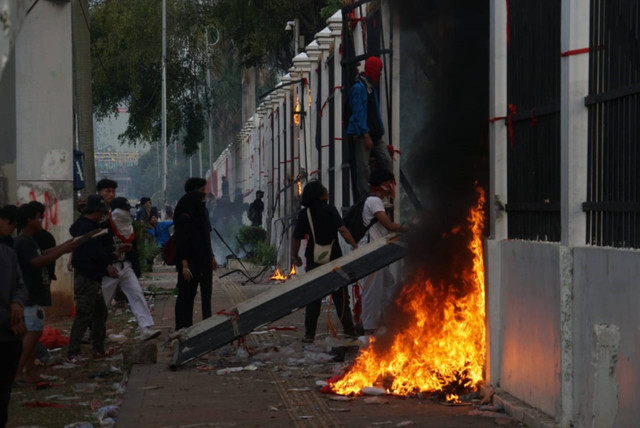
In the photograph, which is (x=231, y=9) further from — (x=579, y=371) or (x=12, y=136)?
(x=579, y=371)

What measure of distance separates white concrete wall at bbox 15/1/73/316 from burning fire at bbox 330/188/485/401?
341 inches

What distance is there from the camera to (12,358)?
22.5 feet

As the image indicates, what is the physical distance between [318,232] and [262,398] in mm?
3679

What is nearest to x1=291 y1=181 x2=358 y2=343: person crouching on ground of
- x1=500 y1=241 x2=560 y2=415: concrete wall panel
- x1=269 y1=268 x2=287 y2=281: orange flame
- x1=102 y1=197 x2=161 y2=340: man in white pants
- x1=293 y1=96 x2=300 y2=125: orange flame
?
x1=102 y1=197 x2=161 y2=340: man in white pants

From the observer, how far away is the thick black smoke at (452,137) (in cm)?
977

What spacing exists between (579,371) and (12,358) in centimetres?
344

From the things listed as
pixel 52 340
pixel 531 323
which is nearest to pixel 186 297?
pixel 52 340

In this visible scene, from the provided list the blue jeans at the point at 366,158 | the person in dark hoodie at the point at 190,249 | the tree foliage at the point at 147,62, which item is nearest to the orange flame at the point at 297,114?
the blue jeans at the point at 366,158

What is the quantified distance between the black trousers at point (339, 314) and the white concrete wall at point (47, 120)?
5.66m

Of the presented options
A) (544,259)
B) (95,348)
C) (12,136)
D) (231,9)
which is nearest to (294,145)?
(231,9)

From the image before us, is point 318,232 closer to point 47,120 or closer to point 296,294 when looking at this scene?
point 296,294

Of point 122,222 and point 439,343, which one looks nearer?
point 439,343

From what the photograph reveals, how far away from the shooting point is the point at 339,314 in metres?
13.0

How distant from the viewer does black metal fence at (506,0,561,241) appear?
796cm
